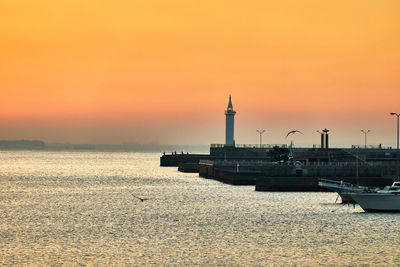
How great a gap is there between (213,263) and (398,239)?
65.4 feet

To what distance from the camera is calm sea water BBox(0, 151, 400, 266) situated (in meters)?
56.7


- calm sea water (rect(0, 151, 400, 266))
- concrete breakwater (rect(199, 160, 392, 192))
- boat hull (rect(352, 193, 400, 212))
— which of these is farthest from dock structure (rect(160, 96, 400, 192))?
boat hull (rect(352, 193, 400, 212))

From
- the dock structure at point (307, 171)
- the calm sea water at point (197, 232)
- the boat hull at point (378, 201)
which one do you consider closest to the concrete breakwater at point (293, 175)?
the dock structure at point (307, 171)

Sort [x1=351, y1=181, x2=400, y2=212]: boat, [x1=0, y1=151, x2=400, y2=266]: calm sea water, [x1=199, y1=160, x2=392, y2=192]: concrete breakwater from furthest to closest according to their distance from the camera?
[x1=199, y1=160, x2=392, y2=192]: concrete breakwater < [x1=351, y1=181, x2=400, y2=212]: boat < [x1=0, y1=151, x2=400, y2=266]: calm sea water

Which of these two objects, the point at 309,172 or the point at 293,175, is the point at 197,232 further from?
the point at 309,172

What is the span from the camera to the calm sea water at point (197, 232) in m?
56.7

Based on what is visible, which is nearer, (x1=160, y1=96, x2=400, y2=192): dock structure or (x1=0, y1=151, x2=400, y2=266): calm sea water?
(x1=0, y1=151, x2=400, y2=266): calm sea water

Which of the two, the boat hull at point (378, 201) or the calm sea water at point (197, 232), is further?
the boat hull at point (378, 201)

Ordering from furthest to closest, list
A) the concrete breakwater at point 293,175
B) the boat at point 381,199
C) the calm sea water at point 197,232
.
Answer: the concrete breakwater at point 293,175 < the boat at point 381,199 < the calm sea water at point 197,232

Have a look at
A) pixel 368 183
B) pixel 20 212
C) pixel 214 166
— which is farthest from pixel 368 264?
pixel 214 166

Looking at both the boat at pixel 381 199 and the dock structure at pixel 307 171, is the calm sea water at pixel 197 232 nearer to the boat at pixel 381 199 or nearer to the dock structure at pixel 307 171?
the boat at pixel 381 199

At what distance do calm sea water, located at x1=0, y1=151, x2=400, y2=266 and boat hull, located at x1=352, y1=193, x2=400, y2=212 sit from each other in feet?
4.10

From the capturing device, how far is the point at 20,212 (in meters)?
93.1

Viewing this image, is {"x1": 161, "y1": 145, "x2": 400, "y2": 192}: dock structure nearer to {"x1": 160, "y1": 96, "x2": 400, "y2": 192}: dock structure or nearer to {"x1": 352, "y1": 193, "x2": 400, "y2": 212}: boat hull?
{"x1": 160, "y1": 96, "x2": 400, "y2": 192}: dock structure
